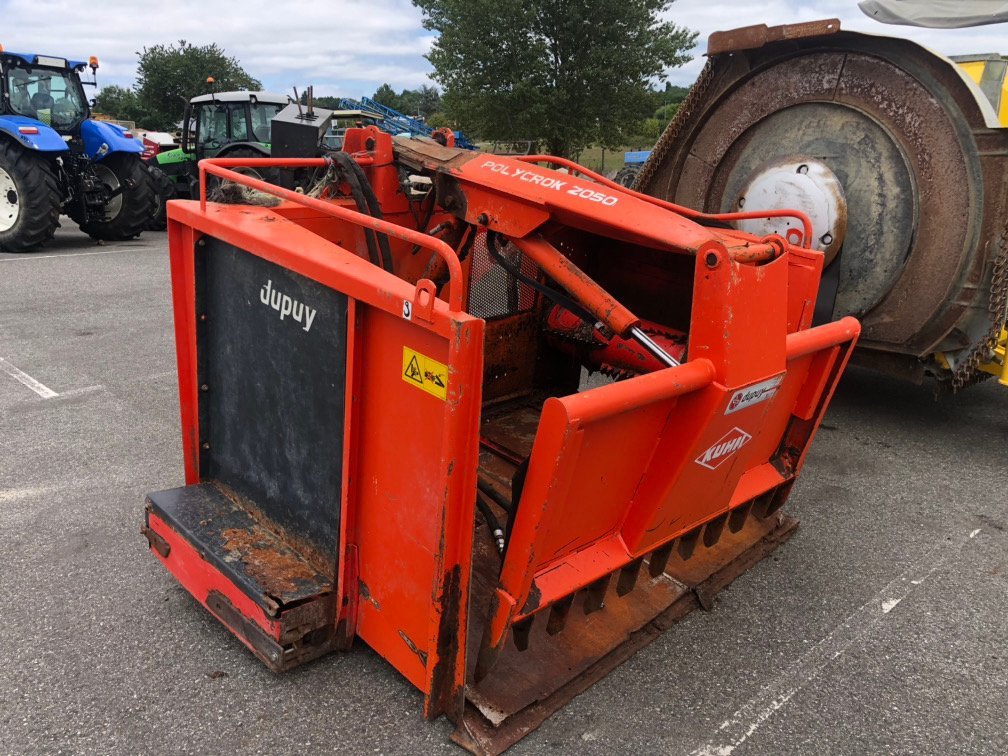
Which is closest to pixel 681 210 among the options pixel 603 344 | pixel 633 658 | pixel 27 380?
pixel 603 344

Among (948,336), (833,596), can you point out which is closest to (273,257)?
(833,596)

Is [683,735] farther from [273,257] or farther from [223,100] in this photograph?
[223,100]

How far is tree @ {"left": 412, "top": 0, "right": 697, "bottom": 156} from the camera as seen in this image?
20.0 meters

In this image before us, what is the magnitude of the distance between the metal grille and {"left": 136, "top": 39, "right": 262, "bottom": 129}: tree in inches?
1392

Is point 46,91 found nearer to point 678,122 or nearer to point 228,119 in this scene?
point 228,119

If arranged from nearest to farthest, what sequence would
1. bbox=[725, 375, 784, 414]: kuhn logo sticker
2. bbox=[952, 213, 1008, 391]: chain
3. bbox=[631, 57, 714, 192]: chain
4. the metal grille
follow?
bbox=[725, 375, 784, 414]: kuhn logo sticker, the metal grille, bbox=[952, 213, 1008, 391]: chain, bbox=[631, 57, 714, 192]: chain

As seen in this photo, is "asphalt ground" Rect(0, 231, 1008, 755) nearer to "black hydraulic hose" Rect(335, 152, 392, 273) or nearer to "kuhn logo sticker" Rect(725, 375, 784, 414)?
"kuhn logo sticker" Rect(725, 375, 784, 414)

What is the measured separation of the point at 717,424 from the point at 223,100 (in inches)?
454

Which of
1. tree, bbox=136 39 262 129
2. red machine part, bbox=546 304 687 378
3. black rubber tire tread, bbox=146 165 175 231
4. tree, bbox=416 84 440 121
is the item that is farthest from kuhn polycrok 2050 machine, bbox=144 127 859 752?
tree, bbox=416 84 440 121

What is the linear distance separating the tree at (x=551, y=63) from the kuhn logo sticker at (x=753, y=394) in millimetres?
19049

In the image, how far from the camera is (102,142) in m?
9.66

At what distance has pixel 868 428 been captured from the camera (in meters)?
4.67

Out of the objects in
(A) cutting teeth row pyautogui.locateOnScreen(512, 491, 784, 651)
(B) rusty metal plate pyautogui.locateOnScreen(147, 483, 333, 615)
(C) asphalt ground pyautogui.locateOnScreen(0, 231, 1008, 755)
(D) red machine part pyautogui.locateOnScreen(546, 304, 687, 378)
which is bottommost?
(C) asphalt ground pyautogui.locateOnScreen(0, 231, 1008, 755)

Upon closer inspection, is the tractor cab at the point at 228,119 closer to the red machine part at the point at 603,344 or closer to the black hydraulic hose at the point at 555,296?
the red machine part at the point at 603,344
